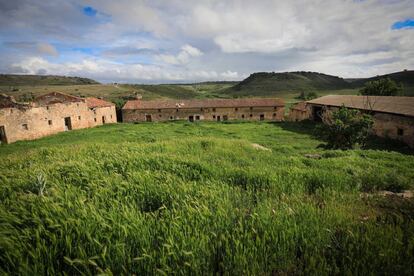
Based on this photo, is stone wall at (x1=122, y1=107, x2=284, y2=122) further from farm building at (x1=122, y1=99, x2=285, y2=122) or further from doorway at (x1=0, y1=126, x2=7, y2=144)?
doorway at (x1=0, y1=126, x2=7, y2=144)

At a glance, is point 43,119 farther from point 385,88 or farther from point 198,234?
point 385,88

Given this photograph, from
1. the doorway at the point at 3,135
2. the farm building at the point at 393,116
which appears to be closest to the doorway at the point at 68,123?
the doorway at the point at 3,135

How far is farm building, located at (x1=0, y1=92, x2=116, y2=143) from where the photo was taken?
69.1 ft

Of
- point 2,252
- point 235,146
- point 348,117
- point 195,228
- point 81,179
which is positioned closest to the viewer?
point 2,252

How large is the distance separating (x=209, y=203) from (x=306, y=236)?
130cm

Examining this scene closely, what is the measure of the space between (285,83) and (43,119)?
141 meters

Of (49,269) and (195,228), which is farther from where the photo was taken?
(195,228)

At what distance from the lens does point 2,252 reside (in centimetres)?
208

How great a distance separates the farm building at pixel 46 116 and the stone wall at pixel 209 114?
20.1 ft

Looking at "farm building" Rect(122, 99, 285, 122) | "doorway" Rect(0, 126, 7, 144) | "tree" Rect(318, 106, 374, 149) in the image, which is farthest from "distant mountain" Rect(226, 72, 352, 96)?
"tree" Rect(318, 106, 374, 149)

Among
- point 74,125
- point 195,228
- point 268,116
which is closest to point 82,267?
point 195,228

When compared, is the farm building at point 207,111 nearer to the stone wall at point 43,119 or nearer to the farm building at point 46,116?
the farm building at point 46,116

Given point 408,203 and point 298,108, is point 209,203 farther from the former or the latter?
point 298,108

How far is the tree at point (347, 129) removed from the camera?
490 inches
